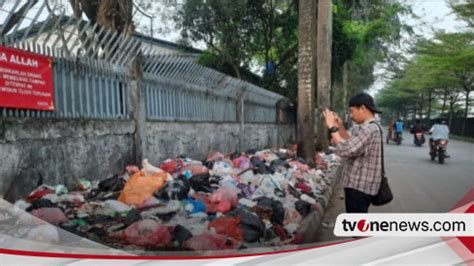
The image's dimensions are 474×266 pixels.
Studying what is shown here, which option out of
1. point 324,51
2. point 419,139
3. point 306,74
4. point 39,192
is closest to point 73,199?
point 39,192

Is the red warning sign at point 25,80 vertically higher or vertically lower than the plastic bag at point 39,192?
higher

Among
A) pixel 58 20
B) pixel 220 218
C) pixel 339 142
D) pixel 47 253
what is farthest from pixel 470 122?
pixel 58 20

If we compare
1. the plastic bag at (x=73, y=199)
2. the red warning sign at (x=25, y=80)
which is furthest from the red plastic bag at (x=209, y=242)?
the red warning sign at (x=25, y=80)

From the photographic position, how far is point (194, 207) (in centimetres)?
212

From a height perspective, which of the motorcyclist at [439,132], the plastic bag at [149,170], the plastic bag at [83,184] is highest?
the motorcyclist at [439,132]

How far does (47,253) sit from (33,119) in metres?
1.67

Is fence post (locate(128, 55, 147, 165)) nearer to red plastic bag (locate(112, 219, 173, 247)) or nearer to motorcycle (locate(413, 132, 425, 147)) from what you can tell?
red plastic bag (locate(112, 219, 173, 247))

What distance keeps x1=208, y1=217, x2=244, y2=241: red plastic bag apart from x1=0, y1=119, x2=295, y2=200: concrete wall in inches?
57.8

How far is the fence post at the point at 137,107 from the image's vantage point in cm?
416

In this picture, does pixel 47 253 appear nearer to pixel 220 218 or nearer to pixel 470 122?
pixel 220 218

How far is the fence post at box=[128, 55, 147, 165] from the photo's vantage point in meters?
4.16

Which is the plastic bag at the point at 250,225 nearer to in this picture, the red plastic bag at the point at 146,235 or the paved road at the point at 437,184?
the red plastic bag at the point at 146,235

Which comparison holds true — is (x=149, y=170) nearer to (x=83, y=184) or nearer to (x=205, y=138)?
(x=83, y=184)

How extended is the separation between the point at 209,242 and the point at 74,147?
6.89 ft
